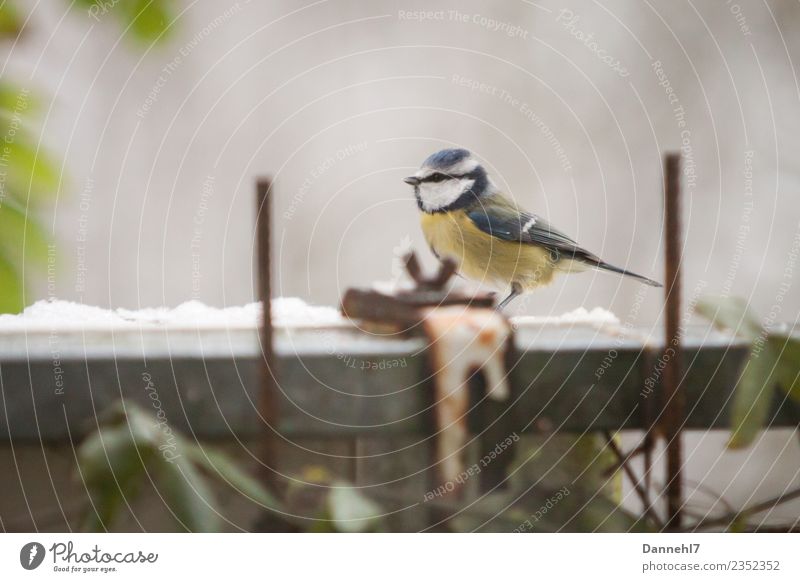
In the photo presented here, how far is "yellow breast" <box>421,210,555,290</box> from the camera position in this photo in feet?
1.73

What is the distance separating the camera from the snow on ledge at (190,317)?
534mm

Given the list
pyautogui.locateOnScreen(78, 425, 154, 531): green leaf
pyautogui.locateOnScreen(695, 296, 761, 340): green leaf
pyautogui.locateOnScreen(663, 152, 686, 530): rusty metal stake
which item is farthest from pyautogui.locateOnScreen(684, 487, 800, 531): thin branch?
pyautogui.locateOnScreen(78, 425, 154, 531): green leaf

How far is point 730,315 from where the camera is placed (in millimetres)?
549

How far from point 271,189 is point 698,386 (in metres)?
0.38

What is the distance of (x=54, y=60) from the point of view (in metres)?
0.53

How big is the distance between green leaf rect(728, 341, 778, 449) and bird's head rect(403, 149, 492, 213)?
10.5 inches

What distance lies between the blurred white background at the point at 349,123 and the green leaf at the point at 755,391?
95mm

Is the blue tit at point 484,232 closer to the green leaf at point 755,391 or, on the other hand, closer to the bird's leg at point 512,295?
the bird's leg at point 512,295

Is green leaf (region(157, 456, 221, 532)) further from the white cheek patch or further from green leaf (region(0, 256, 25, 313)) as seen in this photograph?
the white cheek patch

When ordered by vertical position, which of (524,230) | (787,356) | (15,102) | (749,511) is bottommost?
(749,511)

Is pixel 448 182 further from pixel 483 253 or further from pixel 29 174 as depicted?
pixel 29 174

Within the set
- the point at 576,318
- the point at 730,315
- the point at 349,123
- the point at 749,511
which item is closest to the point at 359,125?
the point at 349,123

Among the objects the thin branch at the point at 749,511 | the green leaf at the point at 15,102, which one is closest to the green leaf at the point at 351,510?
the thin branch at the point at 749,511

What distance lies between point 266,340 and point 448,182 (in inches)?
7.6
